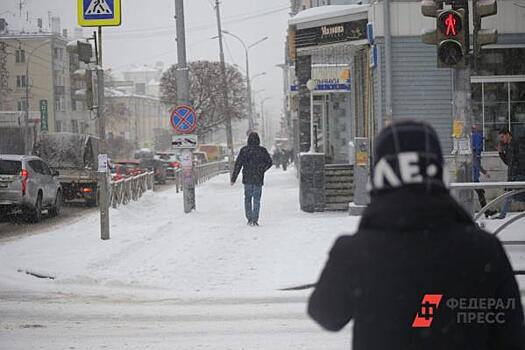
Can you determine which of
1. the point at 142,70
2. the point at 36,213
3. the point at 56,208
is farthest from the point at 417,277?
the point at 142,70

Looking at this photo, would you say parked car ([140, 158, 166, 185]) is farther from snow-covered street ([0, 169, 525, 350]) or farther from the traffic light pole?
the traffic light pole

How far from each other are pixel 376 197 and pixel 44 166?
2090cm

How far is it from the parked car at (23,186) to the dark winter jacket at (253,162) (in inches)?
249

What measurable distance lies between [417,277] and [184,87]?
61.0 feet

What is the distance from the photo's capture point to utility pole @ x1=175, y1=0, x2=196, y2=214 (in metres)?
21.0

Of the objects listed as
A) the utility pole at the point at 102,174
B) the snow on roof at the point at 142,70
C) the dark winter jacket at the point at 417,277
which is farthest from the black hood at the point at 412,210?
the snow on roof at the point at 142,70

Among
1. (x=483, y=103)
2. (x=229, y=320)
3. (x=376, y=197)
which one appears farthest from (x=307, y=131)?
(x=376, y=197)

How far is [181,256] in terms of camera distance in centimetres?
1302

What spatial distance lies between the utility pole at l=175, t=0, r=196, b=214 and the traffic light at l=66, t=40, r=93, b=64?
6.31 m

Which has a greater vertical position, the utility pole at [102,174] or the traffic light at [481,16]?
the traffic light at [481,16]

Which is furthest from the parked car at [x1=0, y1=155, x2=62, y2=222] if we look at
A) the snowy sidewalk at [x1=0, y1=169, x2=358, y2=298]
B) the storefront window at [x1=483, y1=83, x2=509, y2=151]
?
the storefront window at [x1=483, y1=83, x2=509, y2=151]

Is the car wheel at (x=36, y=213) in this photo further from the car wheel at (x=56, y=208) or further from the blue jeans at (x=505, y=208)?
the blue jeans at (x=505, y=208)

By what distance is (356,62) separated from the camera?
23.4 metres

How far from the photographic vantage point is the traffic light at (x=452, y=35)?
33.2 ft
